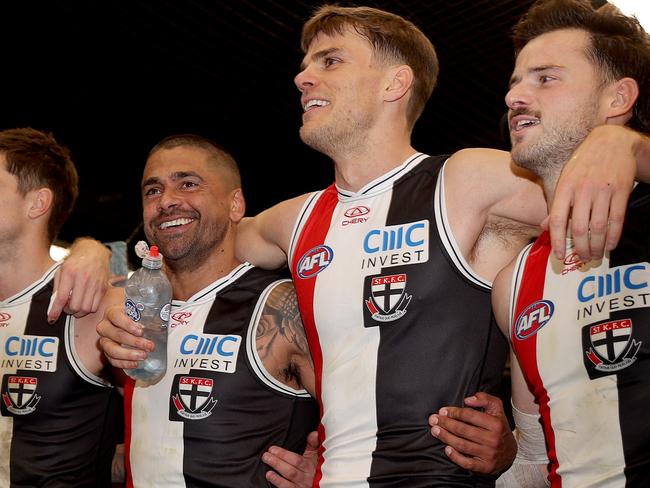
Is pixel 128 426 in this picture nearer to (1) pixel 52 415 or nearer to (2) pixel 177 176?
(1) pixel 52 415

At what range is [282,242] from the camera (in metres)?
2.47

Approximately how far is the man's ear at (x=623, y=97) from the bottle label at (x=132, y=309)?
1302mm

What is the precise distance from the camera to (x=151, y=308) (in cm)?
238

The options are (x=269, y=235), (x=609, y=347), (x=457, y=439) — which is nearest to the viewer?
(x=609, y=347)

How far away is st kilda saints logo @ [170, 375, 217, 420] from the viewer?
2381mm

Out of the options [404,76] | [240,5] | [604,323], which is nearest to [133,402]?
[404,76]

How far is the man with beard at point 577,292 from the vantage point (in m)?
1.62

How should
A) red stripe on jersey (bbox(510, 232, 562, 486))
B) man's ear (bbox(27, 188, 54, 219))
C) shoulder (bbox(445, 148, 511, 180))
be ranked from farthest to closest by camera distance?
man's ear (bbox(27, 188, 54, 219)) → shoulder (bbox(445, 148, 511, 180)) → red stripe on jersey (bbox(510, 232, 562, 486))

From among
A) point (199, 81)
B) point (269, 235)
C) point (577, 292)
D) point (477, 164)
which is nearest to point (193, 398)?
point (269, 235)

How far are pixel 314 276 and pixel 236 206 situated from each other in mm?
799

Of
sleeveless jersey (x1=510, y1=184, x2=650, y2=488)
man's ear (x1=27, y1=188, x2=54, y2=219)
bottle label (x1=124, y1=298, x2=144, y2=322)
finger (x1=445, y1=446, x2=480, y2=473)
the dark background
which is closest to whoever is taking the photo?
sleeveless jersey (x1=510, y1=184, x2=650, y2=488)

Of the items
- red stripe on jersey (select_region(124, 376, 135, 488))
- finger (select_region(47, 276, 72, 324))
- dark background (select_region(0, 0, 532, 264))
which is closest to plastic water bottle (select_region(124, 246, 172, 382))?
red stripe on jersey (select_region(124, 376, 135, 488))

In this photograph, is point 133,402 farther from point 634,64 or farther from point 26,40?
point 26,40

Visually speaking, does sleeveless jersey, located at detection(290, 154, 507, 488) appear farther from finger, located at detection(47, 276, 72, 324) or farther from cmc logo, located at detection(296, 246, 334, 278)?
finger, located at detection(47, 276, 72, 324)
